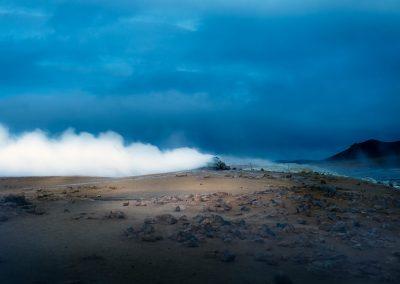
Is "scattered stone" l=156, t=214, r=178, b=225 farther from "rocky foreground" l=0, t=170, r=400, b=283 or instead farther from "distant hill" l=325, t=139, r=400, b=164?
"distant hill" l=325, t=139, r=400, b=164

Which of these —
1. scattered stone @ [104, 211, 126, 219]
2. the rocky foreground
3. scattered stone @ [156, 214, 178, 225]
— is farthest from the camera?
scattered stone @ [104, 211, 126, 219]

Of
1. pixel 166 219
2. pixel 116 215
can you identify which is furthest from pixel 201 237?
pixel 116 215

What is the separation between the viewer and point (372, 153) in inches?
1998

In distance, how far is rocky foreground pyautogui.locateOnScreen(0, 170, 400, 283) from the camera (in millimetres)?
8273

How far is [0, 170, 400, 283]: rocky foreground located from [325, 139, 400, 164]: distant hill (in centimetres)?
3375

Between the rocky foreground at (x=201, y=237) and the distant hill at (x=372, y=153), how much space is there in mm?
33745

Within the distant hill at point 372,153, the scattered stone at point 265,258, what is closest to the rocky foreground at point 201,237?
the scattered stone at point 265,258

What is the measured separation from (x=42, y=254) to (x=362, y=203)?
8404mm

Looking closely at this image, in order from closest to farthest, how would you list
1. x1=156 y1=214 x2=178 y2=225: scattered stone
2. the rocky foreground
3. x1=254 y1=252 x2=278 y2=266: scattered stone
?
the rocky foreground → x1=254 y1=252 x2=278 y2=266: scattered stone → x1=156 y1=214 x2=178 y2=225: scattered stone

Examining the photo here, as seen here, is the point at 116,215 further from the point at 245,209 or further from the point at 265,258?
the point at 265,258

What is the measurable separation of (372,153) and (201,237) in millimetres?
44044

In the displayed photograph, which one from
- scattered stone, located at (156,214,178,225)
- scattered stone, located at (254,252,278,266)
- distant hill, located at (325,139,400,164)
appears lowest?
scattered stone, located at (254,252,278,266)

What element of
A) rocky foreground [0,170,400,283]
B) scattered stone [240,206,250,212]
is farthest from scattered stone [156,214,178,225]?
scattered stone [240,206,250,212]

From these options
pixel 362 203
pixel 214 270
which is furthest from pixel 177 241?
pixel 362 203
